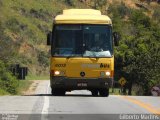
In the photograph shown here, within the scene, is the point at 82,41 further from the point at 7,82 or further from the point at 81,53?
the point at 7,82

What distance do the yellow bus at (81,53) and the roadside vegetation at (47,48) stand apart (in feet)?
72.3

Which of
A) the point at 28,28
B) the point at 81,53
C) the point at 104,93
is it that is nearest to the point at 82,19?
the point at 81,53

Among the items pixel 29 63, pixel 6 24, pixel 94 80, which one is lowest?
pixel 29 63

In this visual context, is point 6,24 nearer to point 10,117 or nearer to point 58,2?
point 58,2

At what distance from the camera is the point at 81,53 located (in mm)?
26312

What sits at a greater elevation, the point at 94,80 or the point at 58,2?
the point at 94,80

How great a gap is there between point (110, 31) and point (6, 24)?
74.2 m

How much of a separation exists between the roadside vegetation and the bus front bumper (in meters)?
21.9

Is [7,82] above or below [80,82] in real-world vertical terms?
below

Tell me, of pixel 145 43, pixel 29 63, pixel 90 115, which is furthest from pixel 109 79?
pixel 29 63

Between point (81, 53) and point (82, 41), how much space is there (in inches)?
20.7

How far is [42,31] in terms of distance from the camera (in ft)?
355

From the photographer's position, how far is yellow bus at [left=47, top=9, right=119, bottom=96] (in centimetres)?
2627

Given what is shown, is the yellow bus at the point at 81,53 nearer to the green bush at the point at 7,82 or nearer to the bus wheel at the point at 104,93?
the bus wheel at the point at 104,93
